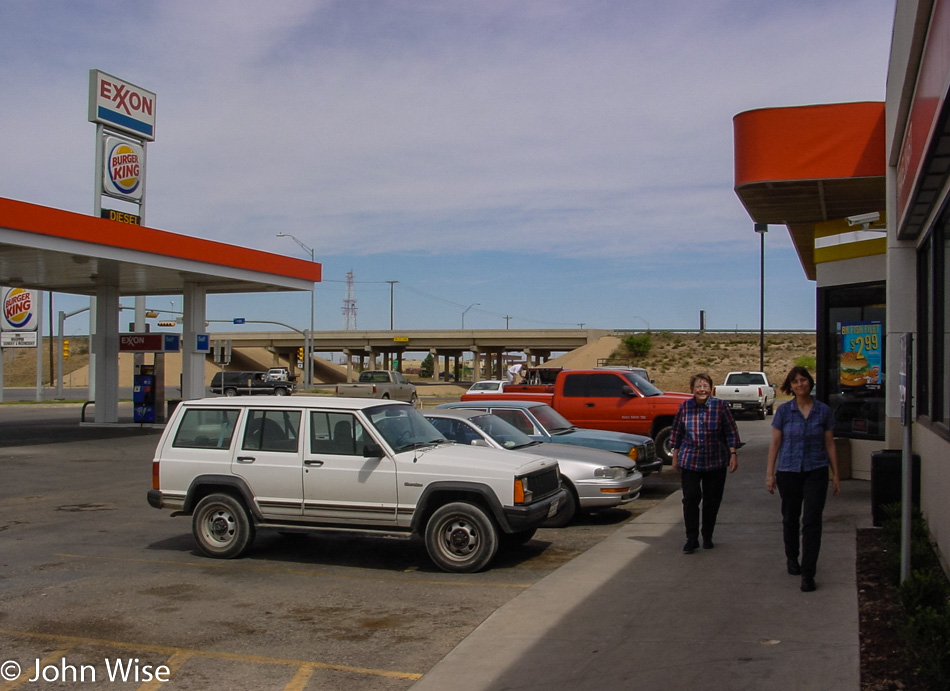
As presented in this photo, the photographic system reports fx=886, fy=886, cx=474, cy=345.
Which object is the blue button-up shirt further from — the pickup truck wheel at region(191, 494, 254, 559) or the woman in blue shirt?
the pickup truck wheel at region(191, 494, 254, 559)

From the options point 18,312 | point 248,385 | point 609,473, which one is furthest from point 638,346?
point 609,473

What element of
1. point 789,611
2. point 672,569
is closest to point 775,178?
point 672,569

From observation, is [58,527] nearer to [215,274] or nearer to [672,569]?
[672,569]

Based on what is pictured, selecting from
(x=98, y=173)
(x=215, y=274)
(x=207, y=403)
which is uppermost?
(x=98, y=173)

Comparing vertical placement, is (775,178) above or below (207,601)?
above

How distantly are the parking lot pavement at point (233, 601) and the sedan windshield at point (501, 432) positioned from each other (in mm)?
1290

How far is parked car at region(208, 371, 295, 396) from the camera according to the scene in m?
50.2

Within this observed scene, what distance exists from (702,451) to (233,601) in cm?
455

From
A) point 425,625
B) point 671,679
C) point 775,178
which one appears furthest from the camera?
point 775,178

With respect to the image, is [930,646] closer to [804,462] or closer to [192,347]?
[804,462]

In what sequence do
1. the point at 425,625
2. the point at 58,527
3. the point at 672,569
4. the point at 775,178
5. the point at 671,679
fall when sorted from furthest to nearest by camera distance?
the point at 775,178, the point at 58,527, the point at 672,569, the point at 425,625, the point at 671,679

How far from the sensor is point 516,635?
6.28 meters

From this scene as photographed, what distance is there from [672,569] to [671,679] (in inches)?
114

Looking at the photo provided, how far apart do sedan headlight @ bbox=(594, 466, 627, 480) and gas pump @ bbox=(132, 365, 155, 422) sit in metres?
20.3
